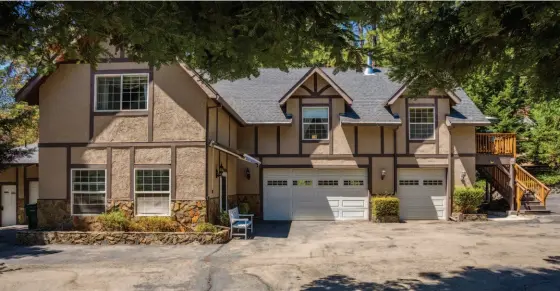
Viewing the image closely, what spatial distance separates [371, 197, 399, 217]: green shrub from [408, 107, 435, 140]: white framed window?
3.18 metres

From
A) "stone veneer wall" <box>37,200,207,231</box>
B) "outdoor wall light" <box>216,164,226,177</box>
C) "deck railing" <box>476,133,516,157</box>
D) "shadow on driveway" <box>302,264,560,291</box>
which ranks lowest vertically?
"shadow on driveway" <box>302,264,560,291</box>

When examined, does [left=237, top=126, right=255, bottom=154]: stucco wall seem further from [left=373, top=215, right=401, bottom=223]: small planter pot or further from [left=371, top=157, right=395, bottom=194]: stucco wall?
[left=373, top=215, right=401, bottom=223]: small planter pot

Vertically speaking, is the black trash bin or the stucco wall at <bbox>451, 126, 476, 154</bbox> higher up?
the stucco wall at <bbox>451, 126, 476, 154</bbox>

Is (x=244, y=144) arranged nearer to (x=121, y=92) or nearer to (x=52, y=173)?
(x=121, y=92)

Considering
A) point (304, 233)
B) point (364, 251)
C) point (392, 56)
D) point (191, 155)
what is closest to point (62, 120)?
point (191, 155)

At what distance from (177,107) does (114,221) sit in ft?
13.7

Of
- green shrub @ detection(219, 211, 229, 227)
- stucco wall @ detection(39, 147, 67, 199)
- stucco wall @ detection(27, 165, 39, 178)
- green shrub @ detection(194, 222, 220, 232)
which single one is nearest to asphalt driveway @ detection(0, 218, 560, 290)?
green shrub @ detection(194, 222, 220, 232)

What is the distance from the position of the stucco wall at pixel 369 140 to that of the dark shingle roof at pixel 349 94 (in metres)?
0.64

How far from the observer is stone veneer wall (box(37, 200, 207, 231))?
1409cm

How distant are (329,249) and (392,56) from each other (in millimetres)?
7398

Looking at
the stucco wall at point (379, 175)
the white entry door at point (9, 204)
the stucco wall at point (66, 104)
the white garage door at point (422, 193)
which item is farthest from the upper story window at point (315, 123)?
the white entry door at point (9, 204)

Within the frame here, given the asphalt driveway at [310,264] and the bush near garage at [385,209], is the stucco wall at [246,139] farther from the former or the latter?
the bush near garage at [385,209]

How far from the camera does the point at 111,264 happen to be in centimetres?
1045

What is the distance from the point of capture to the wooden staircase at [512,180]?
20297 mm
